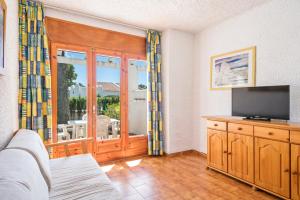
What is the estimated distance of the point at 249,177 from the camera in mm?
2395

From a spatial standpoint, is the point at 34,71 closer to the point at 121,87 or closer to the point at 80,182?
the point at 121,87

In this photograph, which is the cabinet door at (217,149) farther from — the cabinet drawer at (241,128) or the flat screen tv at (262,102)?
the flat screen tv at (262,102)

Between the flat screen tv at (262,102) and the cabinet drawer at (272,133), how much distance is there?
0.25 metres

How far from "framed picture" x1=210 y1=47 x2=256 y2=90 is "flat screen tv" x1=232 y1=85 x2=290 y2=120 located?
380 millimetres

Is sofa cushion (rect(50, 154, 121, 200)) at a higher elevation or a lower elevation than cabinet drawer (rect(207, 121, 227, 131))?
lower

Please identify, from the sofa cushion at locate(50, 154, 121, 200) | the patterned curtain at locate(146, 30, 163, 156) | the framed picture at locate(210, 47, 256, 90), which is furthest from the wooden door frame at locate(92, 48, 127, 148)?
the framed picture at locate(210, 47, 256, 90)

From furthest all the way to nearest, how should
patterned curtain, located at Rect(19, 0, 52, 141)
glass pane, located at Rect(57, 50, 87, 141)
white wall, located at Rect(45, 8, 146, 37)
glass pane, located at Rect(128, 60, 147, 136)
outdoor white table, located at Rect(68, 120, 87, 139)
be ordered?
glass pane, located at Rect(128, 60, 147, 136)
outdoor white table, located at Rect(68, 120, 87, 139)
glass pane, located at Rect(57, 50, 87, 141)
white wall, located at Rect(45, 8, 146, 37)
patterned curtain, located at Rect(19, 0, 52, 141)

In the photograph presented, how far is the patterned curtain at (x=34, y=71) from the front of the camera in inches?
99.8

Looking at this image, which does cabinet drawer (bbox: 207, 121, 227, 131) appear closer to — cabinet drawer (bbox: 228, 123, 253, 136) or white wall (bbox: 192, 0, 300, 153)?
cabinet drawer (bbox: 228, 123, 253, 136)

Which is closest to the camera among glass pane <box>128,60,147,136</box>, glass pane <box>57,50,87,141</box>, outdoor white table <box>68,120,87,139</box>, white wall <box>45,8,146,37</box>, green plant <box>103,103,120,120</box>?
white wall <box>45,8,146,37</box>

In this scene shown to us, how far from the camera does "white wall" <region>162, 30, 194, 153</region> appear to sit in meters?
3.75

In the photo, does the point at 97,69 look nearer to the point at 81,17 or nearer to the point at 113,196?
the point at 81,17

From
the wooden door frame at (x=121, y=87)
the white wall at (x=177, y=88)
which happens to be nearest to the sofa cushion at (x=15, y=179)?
the wooden door frame at (x=121, y=87)

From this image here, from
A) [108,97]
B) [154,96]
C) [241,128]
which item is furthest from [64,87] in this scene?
[241,128]
